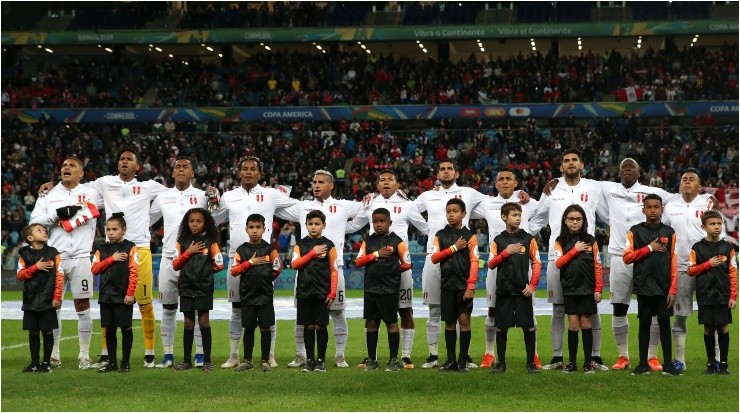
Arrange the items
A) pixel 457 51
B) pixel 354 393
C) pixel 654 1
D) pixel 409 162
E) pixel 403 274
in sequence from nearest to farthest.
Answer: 1. pixel 354 393
2. pixel 403 274
3. pixel 409 162
4. pixel 654 1
5. pixel 457 51

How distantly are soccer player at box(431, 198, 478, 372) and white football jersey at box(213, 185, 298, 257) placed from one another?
7.33 feet

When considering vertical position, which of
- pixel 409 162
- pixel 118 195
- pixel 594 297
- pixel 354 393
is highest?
pixel 409 162

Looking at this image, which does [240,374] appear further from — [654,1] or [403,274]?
[654,1]

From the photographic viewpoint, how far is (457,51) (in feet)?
→ 164

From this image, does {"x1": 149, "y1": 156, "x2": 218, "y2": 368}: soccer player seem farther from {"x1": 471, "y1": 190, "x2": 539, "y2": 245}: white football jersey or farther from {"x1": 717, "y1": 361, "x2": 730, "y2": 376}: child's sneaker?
{"x1": 717, "y1": 361, "x2": 730, "y2": 376}: child's sneaker

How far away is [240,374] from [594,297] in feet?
13.7

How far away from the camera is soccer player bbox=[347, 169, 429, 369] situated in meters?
13.3

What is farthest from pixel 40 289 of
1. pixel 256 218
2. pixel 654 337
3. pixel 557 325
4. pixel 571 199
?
pixel 654 337

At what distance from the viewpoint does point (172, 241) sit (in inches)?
534

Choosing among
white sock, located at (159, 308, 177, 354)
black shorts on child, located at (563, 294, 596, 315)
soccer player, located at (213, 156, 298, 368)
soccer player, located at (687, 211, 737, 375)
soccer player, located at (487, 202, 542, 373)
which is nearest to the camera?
soccer player, located at (687, 211, 737, 375)

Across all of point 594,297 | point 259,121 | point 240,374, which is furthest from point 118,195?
point 259,121

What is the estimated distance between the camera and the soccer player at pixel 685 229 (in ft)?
42.0

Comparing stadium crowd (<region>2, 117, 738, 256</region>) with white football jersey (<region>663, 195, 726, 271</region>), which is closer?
white football jersey (<region>663, 195, 726, 271</region>)

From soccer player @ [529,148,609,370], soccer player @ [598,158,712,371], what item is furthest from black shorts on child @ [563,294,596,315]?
soccer player @ [598,158,712,371]
